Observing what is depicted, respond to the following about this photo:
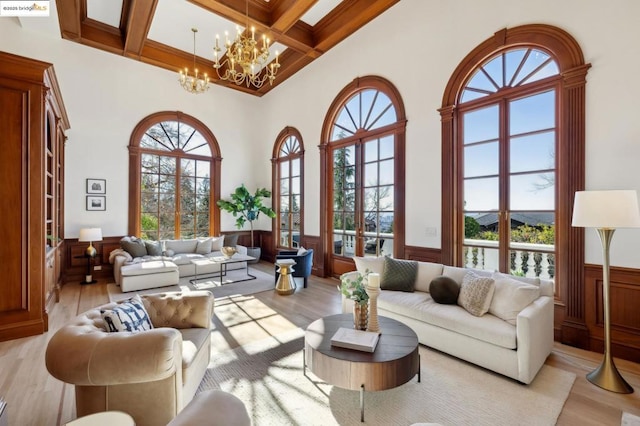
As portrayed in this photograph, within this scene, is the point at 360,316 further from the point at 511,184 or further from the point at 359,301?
the point at 511,184

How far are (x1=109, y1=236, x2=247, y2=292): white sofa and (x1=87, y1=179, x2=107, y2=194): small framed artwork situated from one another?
1196 millimetres

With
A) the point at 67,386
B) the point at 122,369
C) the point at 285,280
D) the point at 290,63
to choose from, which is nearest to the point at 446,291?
the point at 285,280

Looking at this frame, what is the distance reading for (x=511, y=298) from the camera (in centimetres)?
273

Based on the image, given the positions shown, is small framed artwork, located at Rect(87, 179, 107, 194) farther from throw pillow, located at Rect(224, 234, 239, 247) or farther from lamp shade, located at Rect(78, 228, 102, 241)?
throw pillow, located at Rect(224, 234, 239, 247)

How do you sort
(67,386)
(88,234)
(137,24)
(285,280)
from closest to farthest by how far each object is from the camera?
(67,386), (285,280), (137,24), (88,234)

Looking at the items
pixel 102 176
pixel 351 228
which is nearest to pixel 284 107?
pixel 351 228

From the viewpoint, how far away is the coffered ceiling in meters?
4.88

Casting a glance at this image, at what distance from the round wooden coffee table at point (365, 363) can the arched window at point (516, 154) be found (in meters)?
2.20

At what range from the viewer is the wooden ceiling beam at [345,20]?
486cm

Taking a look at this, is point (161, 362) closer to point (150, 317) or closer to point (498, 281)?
point (150, 317)

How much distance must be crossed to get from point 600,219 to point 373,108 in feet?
12.7

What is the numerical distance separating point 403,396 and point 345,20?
226 inches

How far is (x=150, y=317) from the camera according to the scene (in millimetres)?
2398

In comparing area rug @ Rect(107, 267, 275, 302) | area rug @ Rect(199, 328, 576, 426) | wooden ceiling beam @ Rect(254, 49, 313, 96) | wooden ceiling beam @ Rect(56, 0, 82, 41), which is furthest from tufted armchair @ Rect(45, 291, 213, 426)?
wooden ceiling beam @ Rect(254, 49, 313, 96)
